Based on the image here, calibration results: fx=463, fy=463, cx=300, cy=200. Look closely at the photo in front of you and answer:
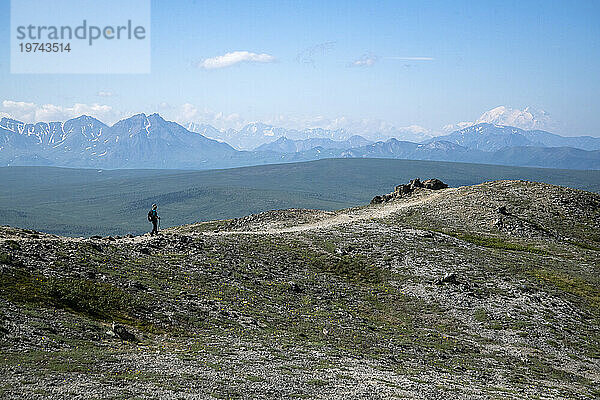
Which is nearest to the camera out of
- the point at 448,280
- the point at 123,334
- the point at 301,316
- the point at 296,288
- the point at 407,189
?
the point at 123,334

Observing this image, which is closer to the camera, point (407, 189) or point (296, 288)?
point (296, 288)

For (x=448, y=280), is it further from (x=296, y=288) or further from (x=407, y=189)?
(x=407, y=189)

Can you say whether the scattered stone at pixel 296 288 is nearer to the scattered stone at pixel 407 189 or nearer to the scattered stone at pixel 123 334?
the scattered stone at pixel 123 334

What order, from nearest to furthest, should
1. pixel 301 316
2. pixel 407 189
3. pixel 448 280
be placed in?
pixel 301 316, pixel 448 280, pixel 407 189

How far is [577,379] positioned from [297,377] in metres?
20.1

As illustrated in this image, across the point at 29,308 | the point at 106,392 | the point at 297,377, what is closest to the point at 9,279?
the point at 29,308

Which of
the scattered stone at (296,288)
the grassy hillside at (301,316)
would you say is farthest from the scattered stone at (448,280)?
the scattered stone at (296,288)

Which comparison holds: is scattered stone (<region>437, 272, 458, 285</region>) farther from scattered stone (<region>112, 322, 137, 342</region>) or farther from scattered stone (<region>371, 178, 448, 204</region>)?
scattered stone (<region>371, 178, 448, 204</region>)

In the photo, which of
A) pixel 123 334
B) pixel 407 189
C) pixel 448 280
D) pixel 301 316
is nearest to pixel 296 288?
pixel 301 316

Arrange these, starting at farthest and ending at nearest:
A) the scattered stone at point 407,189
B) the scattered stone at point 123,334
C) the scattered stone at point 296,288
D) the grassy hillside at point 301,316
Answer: the scattered stone at point 407,189 → the scattered stone at point 296,288 → the scattered stone at point 123,334 → the grassy hillside at point 301,316

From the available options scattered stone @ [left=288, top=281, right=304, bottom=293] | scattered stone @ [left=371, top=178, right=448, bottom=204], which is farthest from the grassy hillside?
scattered stone @ [left=371, top=178, right=448, bottom=204]

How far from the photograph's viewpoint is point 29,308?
89.7ft

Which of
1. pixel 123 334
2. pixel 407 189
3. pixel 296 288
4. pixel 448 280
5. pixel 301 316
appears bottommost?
pixel 301 316

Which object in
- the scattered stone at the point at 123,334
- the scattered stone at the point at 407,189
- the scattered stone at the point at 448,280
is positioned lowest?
the scattered stone at the point at 448,280
